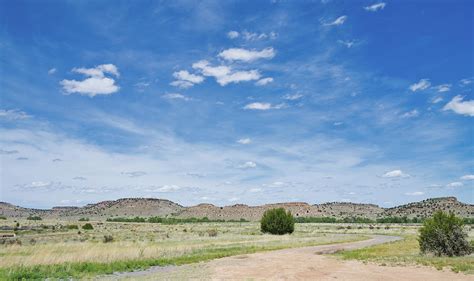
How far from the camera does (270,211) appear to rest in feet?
213

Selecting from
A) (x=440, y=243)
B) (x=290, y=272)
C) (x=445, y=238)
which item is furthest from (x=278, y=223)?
(x=290, y=272)

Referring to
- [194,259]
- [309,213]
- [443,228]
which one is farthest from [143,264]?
[309,213]

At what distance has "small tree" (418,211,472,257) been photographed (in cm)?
2947

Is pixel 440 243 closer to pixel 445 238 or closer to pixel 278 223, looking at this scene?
pixel 445 238

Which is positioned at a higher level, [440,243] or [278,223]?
[278,223]

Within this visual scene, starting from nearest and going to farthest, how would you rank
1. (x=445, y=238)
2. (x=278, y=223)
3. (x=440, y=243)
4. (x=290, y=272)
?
(x=290, y=272), (x=445, y=238), (x=440, y=243), (x=278, y=223)

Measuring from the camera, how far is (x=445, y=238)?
97.1 ft

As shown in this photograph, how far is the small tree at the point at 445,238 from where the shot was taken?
96.7 feet

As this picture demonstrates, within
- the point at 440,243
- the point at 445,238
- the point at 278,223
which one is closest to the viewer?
the point at 445,238

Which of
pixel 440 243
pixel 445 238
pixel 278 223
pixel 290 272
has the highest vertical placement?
pixel 278 223

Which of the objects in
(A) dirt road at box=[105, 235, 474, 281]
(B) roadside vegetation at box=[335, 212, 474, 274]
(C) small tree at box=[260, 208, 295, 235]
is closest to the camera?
(A) dirt road at box=[105, 235, 474, 281]

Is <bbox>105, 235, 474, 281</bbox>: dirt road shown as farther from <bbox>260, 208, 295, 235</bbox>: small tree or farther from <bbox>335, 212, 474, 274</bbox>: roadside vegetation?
<bbox>260, 208, 295, 235</bbox>: small tree

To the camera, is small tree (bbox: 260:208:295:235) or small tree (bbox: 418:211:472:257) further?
small tree (bbox: 260:208:295:235)

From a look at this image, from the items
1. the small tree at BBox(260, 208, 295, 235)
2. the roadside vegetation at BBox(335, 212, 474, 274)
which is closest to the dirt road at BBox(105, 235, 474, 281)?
the roadside vegetation at BBox(335, 212, 474, 274)
